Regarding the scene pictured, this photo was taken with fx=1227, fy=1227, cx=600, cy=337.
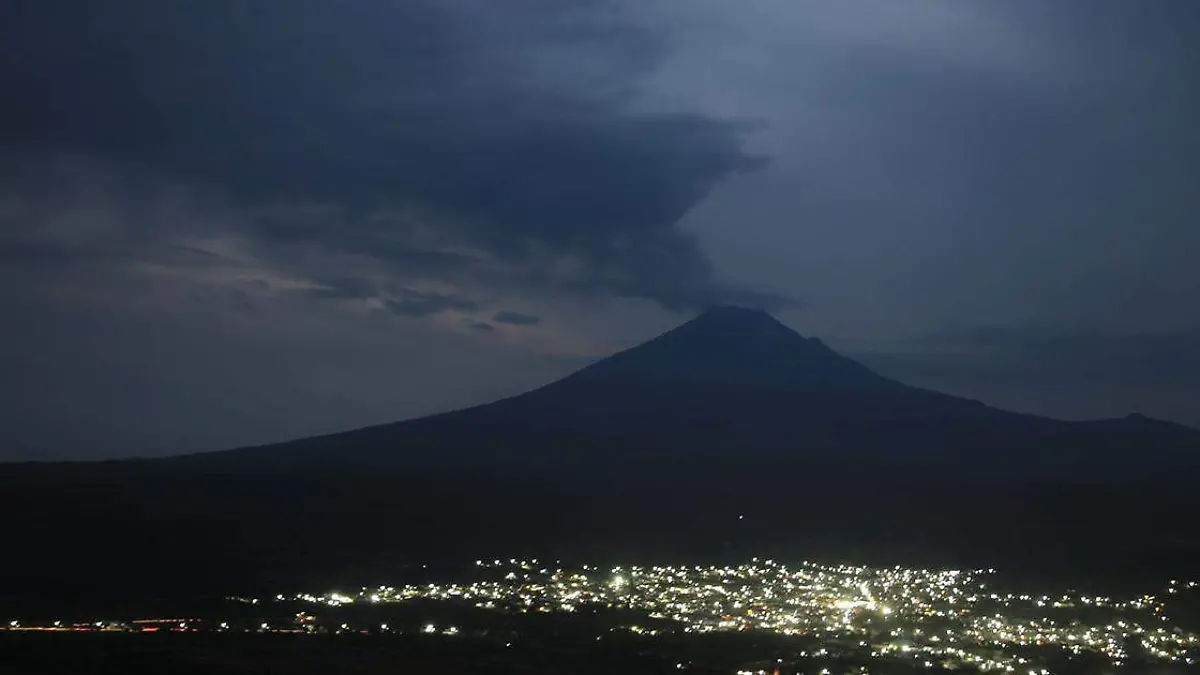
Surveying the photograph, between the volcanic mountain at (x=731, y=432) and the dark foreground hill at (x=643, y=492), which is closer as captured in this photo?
the dark foreground hill at (x=643, y=492)

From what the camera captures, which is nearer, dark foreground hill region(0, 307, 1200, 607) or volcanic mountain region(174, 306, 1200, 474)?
dark foreground hill region(0, 307, 1200, 607)

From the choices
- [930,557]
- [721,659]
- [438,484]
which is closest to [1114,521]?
[930,557]

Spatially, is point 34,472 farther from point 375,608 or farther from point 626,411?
point 626,411
